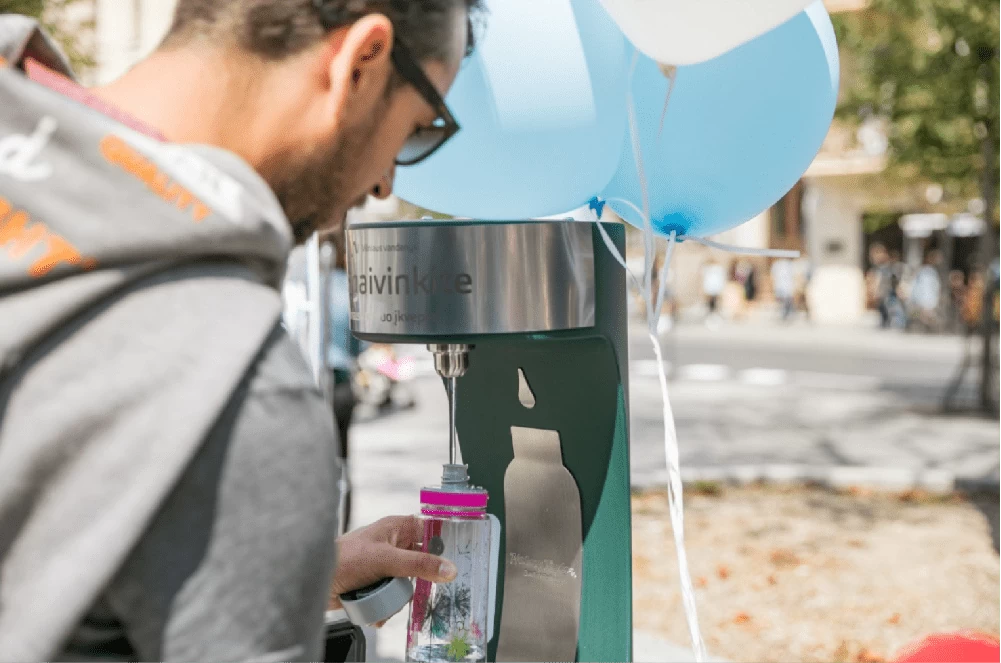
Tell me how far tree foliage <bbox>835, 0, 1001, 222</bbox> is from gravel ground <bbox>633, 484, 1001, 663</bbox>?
3870 mm

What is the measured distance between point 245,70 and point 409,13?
0.15 metres

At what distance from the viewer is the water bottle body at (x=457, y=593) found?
194 centimetres

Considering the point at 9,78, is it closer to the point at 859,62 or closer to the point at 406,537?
the point at 406,537

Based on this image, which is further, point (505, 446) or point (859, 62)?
point (859, 62)

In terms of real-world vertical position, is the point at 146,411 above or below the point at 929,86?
below

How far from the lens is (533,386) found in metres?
2.08

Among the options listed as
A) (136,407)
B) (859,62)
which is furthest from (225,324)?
(859,62)

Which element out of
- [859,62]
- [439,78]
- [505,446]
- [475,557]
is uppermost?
[859,62]

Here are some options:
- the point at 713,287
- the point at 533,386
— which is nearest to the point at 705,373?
the point at 713,287

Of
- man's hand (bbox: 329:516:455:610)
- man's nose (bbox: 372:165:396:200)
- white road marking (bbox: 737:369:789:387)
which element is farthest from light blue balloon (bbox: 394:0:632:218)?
white road marking (bbox: 737:369:789:387)

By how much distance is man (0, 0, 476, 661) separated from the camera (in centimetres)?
75

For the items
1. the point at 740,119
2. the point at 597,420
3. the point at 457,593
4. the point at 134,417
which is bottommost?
the point at 457,593

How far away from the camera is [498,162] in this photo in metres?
1.94

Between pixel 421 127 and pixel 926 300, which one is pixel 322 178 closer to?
pixel 421 127
